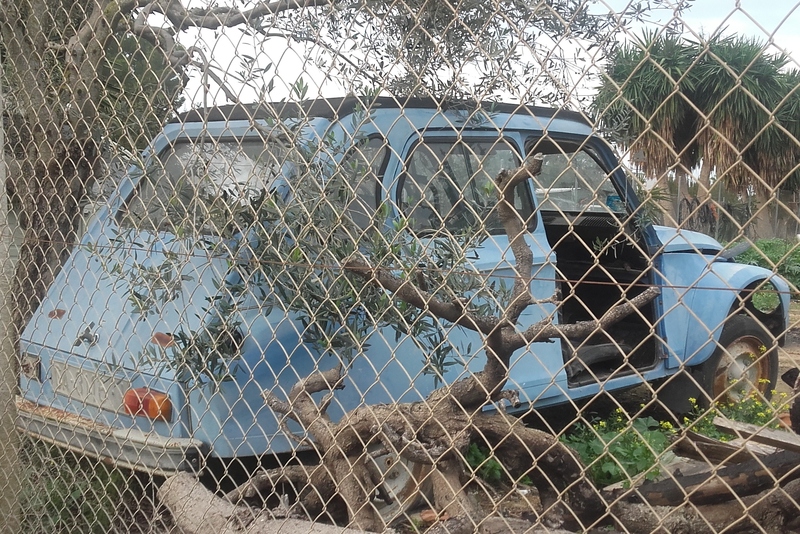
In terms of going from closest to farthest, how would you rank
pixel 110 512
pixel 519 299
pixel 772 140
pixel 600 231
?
1. pixel 519 299
2. pixel 772 140
3. pixel 110 512
4. pixel 600 231

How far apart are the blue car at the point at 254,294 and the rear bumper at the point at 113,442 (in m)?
0.01

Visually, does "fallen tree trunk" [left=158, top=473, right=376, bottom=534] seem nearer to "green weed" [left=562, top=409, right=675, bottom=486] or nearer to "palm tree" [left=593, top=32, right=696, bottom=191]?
"palm tree" [left=593, top=32, right=696, bottom=191]

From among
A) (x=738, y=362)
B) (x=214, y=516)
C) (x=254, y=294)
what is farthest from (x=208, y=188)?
(x=738, y=362)

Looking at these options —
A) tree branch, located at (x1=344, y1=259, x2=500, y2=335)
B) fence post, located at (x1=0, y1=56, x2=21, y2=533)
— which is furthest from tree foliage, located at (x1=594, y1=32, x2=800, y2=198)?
fence post, located at (x1=0, y1=56, x2=21, y2=533)

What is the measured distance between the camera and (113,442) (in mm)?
3098

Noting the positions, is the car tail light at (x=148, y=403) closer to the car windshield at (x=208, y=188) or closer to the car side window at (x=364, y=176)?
the car windshield at (x=208, y=188)

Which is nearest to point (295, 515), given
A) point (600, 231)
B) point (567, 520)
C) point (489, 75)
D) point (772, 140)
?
point (567, 520)

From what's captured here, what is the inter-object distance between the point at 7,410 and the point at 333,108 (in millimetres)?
1997

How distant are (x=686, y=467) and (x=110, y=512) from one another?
276cm

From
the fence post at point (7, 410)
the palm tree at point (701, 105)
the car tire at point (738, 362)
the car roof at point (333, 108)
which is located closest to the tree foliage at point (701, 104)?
the palm tree at point (701, 105)

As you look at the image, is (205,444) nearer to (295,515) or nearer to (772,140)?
(295,515)

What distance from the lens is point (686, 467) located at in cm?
351

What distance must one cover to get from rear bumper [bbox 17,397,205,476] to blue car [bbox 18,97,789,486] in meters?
0.01

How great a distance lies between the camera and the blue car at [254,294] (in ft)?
7.57
